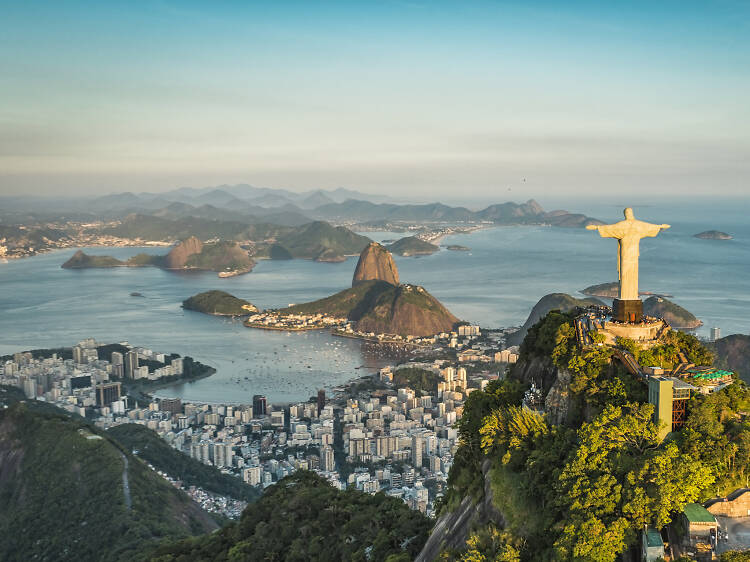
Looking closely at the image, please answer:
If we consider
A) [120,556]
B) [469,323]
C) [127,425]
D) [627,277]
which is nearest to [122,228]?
[469,323]

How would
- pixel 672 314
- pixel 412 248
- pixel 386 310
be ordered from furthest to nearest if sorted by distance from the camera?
pixel 412 248 < pixel 386 310 < pixel 672 314

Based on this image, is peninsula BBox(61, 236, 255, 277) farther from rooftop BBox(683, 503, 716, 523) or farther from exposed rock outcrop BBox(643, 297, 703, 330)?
rooftop BBox(683, 503, 716, 523)

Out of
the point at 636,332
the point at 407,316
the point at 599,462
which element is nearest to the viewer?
the point at 599,462

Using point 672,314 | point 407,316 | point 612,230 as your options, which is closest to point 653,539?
point 612,230

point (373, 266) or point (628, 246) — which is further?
point (373, 266)

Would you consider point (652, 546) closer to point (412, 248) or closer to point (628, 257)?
point (628, 257)

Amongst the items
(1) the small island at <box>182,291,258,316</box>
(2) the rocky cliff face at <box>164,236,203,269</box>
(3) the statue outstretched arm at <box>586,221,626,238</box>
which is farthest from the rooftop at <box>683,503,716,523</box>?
(2) the rocky cliff face at <box>164,236,203,269</box>

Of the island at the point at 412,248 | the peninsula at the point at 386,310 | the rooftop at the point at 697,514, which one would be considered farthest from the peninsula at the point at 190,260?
the rooftop at the point at 697,514
